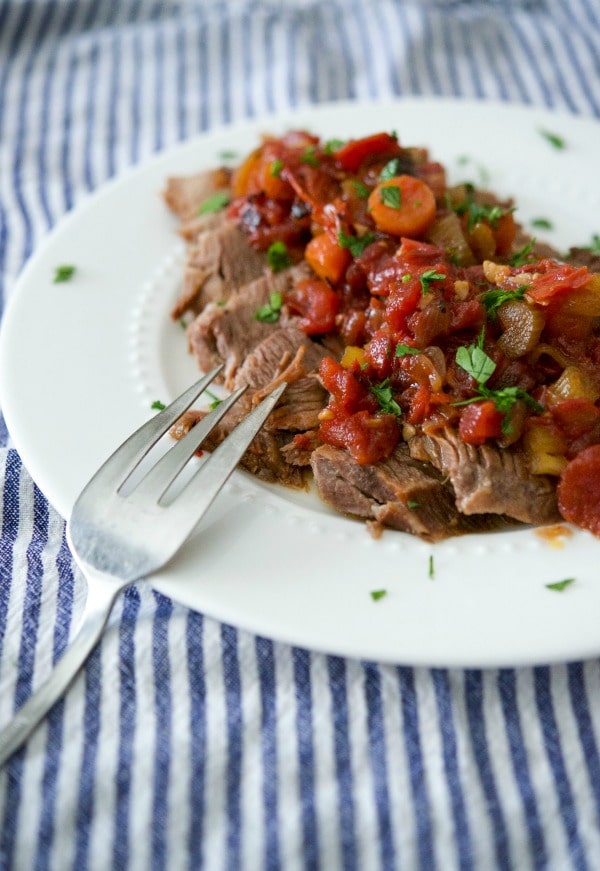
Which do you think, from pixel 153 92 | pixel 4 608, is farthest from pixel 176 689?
pixel 153 92

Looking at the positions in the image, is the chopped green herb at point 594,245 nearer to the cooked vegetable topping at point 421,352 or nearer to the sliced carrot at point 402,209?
the cooked vegetable topping at point 421,352

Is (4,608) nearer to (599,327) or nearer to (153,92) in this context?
(599,327)

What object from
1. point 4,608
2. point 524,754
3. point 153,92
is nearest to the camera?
point 524,754

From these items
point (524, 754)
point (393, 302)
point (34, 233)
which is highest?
point (34, 233)

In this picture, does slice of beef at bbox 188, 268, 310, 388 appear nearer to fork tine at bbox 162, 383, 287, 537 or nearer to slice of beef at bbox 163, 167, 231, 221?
fork tine at bbox 162, 383, 287, 537

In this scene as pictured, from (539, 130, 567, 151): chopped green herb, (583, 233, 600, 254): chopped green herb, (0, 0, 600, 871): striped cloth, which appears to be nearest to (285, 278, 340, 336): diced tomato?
(583, 233, 600, 254): chopped green herb

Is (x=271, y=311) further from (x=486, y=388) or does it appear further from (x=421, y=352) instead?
(x=486, y=388)

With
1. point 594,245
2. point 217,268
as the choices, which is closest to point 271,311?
point 217,268
